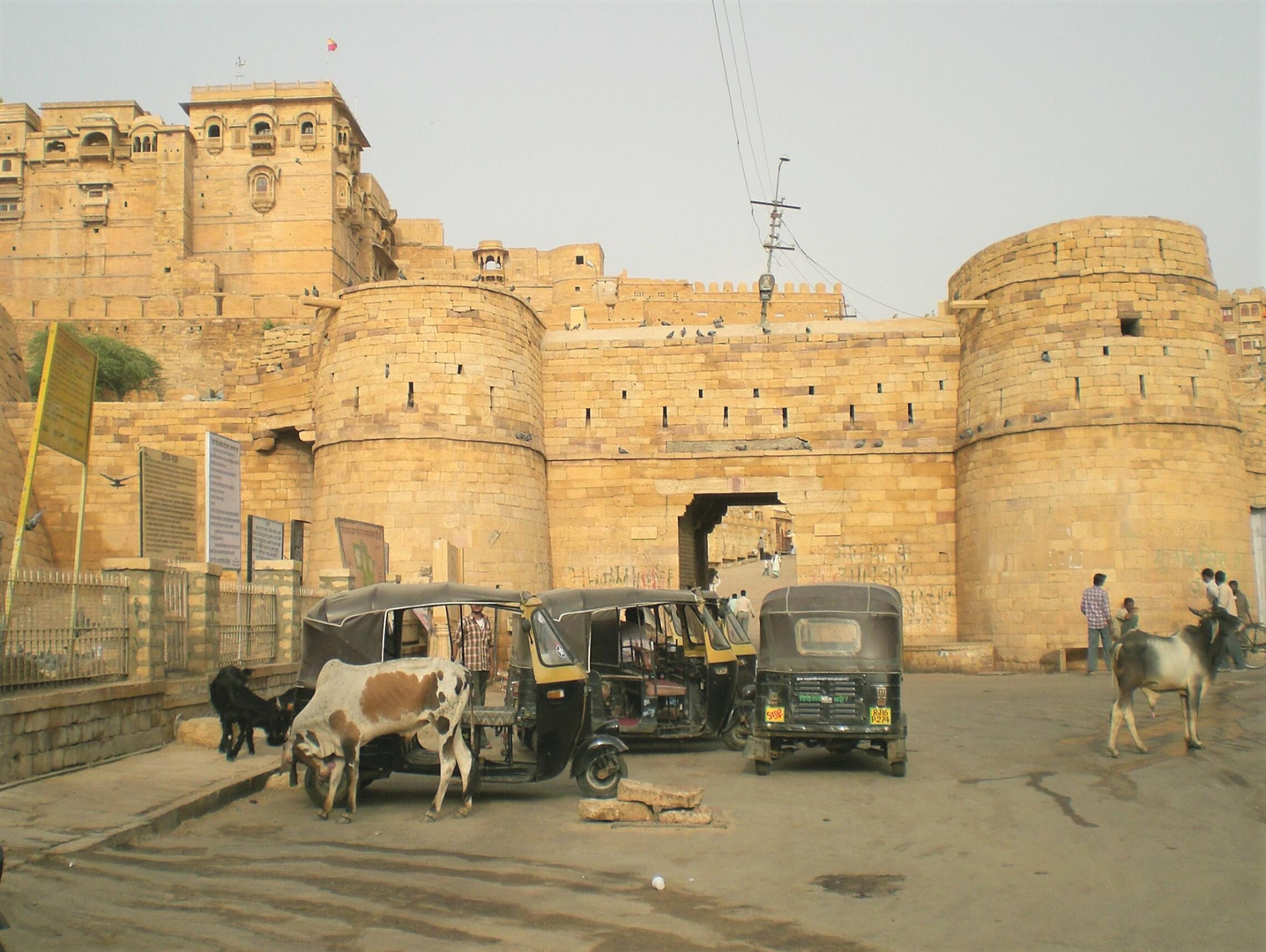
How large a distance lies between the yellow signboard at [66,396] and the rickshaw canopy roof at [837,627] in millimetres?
7418

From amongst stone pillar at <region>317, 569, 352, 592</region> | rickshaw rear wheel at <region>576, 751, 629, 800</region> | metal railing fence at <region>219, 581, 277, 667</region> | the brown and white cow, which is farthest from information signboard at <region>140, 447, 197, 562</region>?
rickshaw rear wheel at <region>576, 751, 629, 800</region>

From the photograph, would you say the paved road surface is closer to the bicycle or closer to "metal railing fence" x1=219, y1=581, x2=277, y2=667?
"metal railing fence" x1=219, y1=581, x2=277, y2=667

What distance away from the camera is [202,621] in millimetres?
12523

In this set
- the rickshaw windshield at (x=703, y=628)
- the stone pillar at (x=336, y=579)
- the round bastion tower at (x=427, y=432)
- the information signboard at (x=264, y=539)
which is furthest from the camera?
the round bastion tower at (x=427, y=432)

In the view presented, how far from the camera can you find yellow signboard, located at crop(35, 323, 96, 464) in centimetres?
1220

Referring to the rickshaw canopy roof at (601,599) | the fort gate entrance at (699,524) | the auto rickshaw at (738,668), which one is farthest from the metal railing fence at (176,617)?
the fort gate entrance at (699,524)

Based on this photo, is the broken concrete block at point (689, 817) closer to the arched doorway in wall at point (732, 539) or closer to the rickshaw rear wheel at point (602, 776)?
the rickshaw rear wheel at point (602, 776)

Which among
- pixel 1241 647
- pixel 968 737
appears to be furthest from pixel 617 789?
pixel 1241 647

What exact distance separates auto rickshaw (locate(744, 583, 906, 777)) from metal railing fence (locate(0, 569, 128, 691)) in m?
5.79

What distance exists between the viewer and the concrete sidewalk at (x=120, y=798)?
7.46 metres

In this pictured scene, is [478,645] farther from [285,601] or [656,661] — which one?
[285,601]

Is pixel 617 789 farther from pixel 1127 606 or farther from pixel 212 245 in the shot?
pixel 212 245

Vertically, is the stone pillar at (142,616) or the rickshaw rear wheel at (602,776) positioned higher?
the stone pillar at (142,616)

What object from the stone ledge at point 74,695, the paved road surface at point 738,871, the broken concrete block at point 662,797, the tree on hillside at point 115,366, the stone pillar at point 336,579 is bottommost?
the paved road surface at point 738,871
